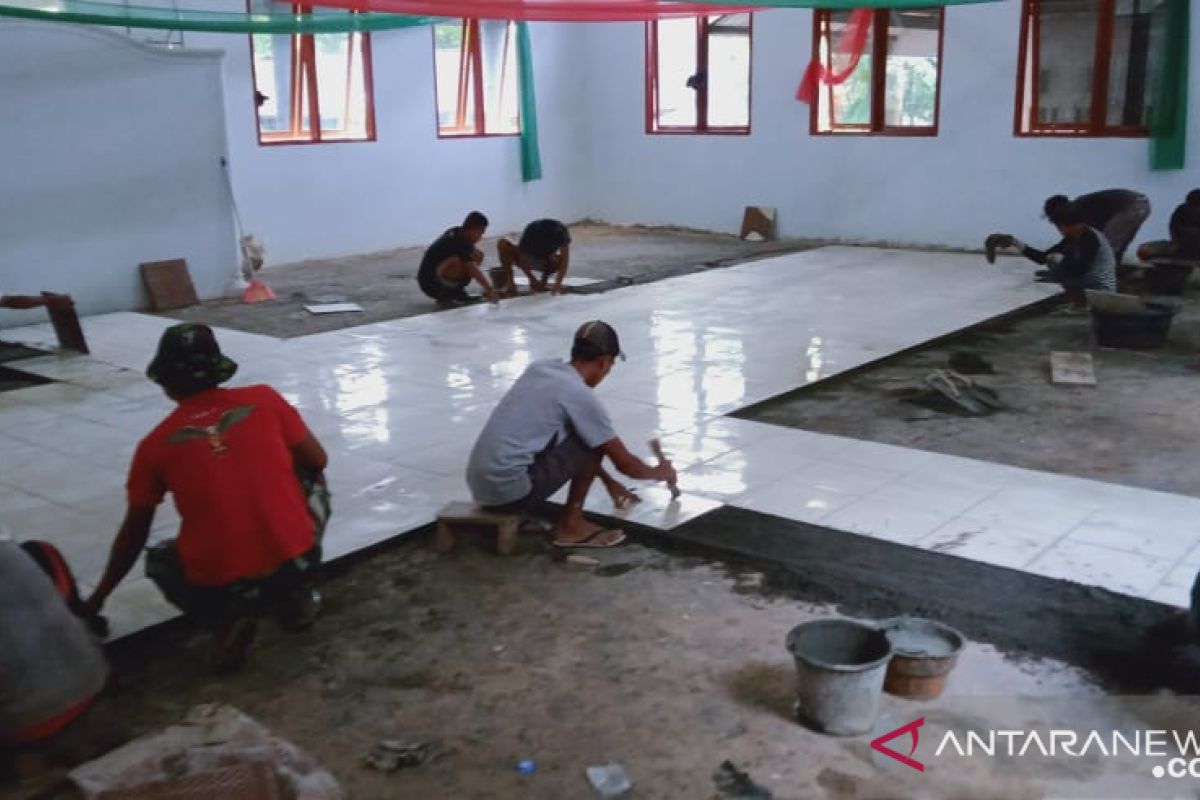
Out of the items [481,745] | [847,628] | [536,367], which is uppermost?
[536,367]

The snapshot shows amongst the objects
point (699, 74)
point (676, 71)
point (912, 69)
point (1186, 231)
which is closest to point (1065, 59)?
point (912, 69)

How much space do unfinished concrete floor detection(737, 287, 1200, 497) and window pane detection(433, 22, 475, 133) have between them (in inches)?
254

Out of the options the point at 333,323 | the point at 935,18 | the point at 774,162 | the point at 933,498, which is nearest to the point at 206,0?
the point at 333,323

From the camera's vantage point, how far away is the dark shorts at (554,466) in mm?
3424

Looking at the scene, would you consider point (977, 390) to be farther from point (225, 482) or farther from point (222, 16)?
point (222, 16)

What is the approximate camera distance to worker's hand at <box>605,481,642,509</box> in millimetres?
3717

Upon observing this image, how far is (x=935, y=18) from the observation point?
31.9ft

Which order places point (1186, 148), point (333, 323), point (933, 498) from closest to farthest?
point (933, 498) < point (333, 323) < point (1186, 148)

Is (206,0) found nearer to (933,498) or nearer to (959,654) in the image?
(933,498)

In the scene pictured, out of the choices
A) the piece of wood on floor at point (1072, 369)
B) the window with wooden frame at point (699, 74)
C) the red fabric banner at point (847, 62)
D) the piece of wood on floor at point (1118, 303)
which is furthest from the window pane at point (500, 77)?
the piece of wood on floor at point (1072, 369)

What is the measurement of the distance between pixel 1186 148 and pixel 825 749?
787 centimetres

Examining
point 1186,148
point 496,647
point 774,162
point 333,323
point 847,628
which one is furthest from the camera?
point 774,162

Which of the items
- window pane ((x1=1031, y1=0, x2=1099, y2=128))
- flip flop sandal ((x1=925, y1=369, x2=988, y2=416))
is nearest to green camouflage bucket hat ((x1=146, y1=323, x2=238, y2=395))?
flip flop sandal ((x1=925, y1=369, x2=988, y2=416))

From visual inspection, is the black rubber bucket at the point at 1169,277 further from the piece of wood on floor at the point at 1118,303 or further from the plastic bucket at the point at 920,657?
the plastic bucket at the point at 920,657
